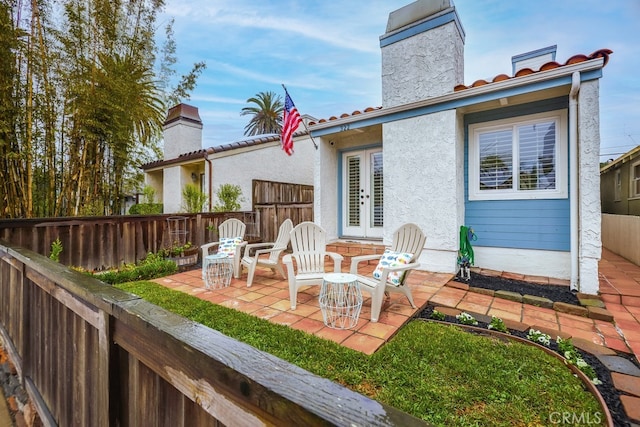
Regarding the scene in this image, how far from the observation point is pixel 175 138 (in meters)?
10.4

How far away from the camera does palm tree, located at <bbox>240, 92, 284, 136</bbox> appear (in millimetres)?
19844

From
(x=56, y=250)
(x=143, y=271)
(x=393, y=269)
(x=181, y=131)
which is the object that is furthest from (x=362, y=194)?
(x=181, y=131)

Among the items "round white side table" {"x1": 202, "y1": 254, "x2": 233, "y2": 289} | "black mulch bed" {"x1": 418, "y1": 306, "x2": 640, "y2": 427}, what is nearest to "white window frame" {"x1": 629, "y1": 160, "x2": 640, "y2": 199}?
"black mulch bed" {"x1": 418, "y1": 306, "x2": 640, "y2": 427}

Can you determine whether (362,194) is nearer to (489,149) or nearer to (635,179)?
(489,149)

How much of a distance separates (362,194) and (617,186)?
33.5 ft

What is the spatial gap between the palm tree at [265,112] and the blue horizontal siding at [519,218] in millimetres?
17259

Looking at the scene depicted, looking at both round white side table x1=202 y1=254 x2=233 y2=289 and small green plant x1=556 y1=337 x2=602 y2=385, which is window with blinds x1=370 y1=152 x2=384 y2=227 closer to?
round white side table x1=202 y1=254 x2=233 y2=289

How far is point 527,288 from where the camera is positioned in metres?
3.90

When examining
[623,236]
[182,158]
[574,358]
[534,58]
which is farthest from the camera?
[182,158]

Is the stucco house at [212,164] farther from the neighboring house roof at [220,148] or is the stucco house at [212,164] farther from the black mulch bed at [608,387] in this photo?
the black mulch bed at [608,387]

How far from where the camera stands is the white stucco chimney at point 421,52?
470 centimetres

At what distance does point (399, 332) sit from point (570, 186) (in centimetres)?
333

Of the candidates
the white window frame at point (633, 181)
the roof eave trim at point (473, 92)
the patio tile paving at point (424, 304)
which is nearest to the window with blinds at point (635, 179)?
the white window frame at point (633, 181)

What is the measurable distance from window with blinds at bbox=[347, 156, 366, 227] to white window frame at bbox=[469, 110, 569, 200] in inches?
90.9
